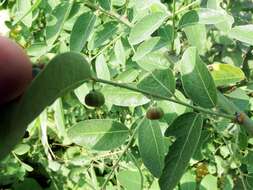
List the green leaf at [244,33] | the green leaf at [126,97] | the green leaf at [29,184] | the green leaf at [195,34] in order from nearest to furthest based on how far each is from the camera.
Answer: the green leaf at [126,97]
the green leaf at [244,33]
the green leaf at [195,34]
the green leaf at [29,184]

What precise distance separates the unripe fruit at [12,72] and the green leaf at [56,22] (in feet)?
2.25

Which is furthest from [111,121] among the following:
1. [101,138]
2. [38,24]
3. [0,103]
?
[38,24]

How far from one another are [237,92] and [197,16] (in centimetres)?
24

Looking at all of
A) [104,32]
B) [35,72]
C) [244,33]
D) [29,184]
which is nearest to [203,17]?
[244,33]

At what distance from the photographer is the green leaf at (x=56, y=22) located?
44.1 inches

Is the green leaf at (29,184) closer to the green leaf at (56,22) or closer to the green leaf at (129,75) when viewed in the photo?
the green leaf at (129,75)

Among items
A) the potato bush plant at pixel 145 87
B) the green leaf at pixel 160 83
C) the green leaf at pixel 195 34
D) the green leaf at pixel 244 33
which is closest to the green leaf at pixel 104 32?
the potato bush plant at pixel 145 87

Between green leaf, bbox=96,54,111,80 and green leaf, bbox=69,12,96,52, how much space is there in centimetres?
23

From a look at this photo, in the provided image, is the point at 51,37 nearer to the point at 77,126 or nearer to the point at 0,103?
the point at 77,126

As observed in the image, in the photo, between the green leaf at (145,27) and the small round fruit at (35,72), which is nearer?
the small round fruit at (35,72)

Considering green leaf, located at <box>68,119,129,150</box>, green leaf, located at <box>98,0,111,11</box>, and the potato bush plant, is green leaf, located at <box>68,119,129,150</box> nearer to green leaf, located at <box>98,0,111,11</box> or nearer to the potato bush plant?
the potato bush plant

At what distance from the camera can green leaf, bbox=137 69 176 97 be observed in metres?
0.82

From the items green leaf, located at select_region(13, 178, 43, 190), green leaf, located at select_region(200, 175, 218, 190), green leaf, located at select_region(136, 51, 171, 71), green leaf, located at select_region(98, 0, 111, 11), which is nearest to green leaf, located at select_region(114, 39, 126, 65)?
green leaf, located at select_region(98, 0, 111, 11)

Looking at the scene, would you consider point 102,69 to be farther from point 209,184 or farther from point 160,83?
point 160,83
